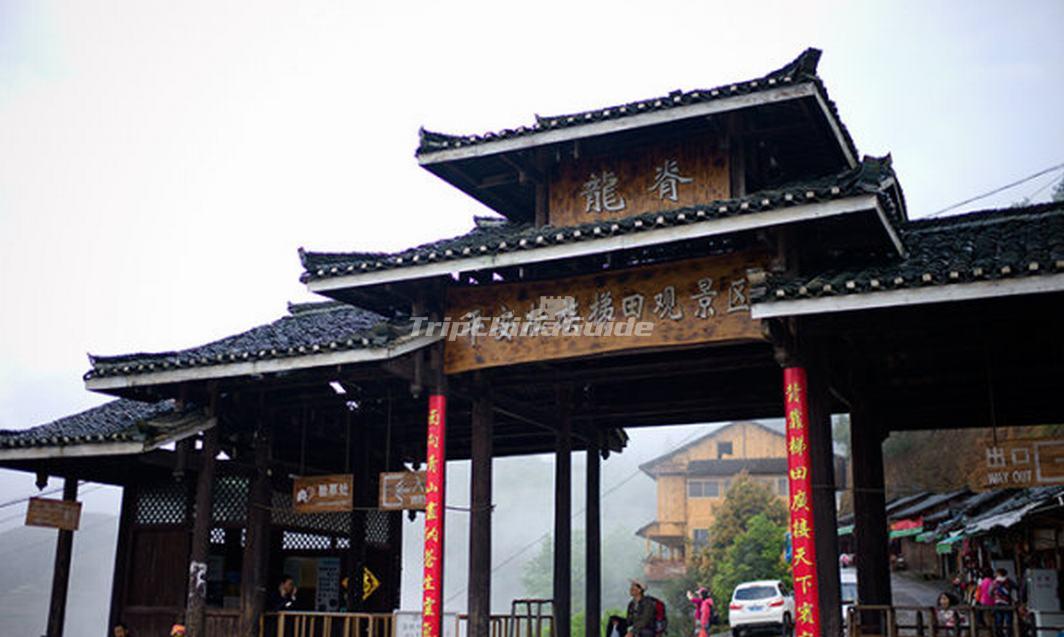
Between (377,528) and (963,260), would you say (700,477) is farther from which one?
(963,260)

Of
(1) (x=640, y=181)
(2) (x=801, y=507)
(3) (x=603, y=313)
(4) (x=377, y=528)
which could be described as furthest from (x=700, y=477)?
(2) (x=801, y=507)

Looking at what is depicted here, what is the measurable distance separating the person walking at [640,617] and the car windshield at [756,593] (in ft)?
37.0

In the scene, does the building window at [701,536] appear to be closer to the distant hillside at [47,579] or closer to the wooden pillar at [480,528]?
the wooden pillar at [480,528]

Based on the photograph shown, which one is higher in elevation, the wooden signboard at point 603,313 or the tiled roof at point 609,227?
the tiled roof at point 609,227

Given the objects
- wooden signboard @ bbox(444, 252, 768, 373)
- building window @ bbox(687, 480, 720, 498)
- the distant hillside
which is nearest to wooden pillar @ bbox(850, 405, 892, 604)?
wooden signboard @ bbox(444, 252, 768, 373)

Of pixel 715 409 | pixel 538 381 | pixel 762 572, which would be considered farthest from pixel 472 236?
pixel 762 572

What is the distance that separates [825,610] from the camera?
9594mm

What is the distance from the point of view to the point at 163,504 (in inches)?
613

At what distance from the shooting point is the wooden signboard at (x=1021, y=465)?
402 inches

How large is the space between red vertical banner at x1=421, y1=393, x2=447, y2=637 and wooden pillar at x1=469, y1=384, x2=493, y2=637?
1.48 feet

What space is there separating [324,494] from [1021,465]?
29.8ft

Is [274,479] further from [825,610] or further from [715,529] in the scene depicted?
[715,529]

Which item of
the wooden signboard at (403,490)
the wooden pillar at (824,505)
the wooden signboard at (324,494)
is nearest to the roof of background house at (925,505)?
the wooden pillar at (824,505)

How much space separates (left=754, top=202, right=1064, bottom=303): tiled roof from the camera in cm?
866
